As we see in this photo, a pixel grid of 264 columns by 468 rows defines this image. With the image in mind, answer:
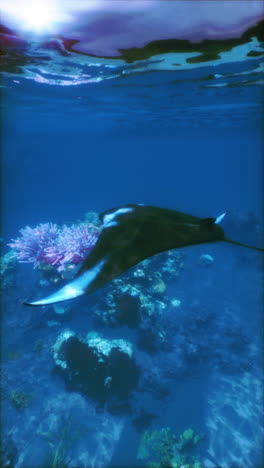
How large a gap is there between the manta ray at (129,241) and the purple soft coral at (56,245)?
14.3 ft

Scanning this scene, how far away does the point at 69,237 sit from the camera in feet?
27.3

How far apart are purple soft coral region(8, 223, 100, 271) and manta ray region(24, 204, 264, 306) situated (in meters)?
4.36

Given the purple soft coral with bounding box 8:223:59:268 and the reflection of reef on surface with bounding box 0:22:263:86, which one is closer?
the reflection of reef on surface with bounding box 0:22:263:86

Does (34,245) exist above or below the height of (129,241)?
below

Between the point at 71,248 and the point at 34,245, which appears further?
the point at 34,245

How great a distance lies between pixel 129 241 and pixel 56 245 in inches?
255

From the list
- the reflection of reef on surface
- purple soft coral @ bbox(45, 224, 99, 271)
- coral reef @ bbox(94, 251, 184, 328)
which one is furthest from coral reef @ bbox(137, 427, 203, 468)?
the reflection of reef on surface

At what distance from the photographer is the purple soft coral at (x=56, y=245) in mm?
8008

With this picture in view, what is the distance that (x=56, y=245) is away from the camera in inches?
340

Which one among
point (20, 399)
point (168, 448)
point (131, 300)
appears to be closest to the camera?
point (168, 448)

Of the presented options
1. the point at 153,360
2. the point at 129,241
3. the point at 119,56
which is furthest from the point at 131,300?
the point at 119,56

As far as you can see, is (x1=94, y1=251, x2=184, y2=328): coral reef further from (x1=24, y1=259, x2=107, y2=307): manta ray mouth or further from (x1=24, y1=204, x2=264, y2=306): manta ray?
(x1=24, y1=259, x2=107, y2=307): manta ray mouth

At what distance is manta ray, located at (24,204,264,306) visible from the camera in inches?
79.6

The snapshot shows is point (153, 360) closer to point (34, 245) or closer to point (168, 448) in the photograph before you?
point (168, 448)
